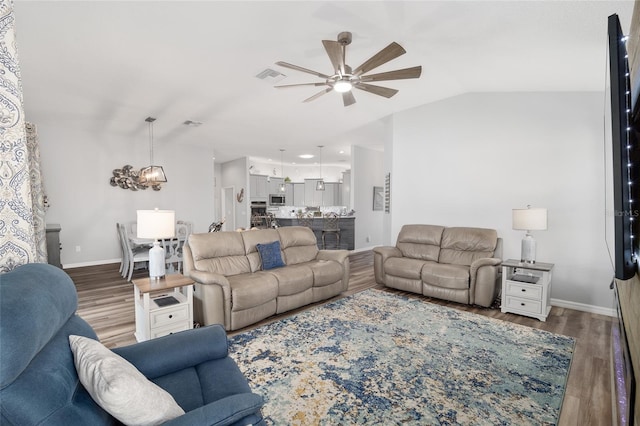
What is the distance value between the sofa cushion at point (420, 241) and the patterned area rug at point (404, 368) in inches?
47.9

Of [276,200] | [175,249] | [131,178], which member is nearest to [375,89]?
[175,249]

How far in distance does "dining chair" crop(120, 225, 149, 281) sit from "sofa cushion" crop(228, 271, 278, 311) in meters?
2.46

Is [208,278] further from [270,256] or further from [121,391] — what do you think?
[121,391]

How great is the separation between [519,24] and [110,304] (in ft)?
17.4

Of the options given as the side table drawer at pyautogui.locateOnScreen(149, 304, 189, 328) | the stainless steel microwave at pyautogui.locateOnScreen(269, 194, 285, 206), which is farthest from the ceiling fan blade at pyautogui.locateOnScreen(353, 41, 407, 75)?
the stainless steel microwave at pyautogui.locateOnScreen(269, 194, 285, 206)

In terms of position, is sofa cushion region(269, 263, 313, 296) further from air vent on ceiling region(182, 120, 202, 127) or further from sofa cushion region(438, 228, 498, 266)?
air vent on ceiling region(182, 120, 202, 127)

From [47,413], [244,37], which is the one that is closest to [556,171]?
[244,37]

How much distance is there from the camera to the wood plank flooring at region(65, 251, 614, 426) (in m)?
1.99

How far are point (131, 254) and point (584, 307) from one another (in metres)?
6.51

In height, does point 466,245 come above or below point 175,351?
above

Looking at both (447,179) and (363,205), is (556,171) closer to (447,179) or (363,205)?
(447,179)

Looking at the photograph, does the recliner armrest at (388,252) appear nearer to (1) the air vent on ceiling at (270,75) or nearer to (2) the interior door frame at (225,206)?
Result: (1) the air vent on ceiling at (270,75)

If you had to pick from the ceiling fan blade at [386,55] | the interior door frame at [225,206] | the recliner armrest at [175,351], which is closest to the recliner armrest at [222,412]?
the recliner armrest at [175,351]

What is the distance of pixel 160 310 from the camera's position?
2652 millimetres
